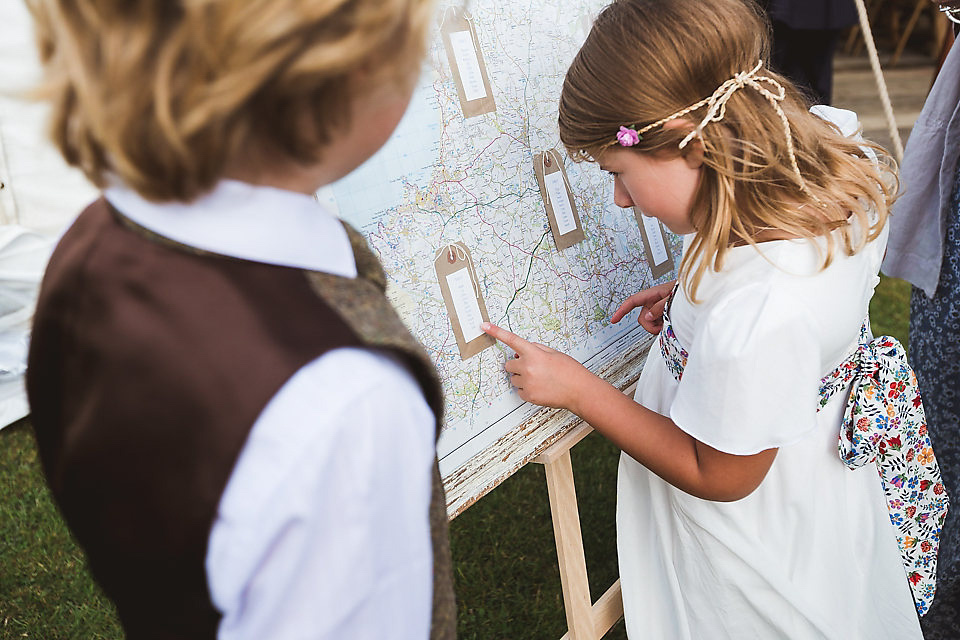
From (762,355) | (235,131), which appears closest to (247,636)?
(235,131)

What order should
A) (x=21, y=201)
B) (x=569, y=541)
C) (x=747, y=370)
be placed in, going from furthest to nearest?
(x=21, y=201) → (x=569, y=541) → (x=747, y=370)

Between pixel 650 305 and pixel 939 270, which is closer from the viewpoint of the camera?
pixel 650 305

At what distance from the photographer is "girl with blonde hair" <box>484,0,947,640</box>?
100 cm

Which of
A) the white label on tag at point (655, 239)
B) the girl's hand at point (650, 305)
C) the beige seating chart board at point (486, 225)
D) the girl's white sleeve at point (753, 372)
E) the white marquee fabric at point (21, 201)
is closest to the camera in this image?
the girl's white sleeve at point (753, 372)

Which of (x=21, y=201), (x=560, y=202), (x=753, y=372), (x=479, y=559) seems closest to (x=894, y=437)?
(x=753, y=372)

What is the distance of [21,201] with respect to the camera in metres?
3.06

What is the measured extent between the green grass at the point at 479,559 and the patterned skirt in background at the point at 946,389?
724 mm

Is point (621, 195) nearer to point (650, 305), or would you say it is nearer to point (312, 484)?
point (650, 305)

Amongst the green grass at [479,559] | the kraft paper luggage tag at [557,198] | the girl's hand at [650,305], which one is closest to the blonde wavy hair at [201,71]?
Answer: the kraft paper luggage tag at [557,198]

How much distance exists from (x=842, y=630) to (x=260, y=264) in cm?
113

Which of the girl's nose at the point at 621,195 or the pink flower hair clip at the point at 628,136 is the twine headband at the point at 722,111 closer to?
the pink flower hair clip at the point at 628,136

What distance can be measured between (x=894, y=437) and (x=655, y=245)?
53 cm

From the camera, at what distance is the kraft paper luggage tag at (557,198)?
1.30m

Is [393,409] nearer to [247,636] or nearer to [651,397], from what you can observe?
[247,636]
